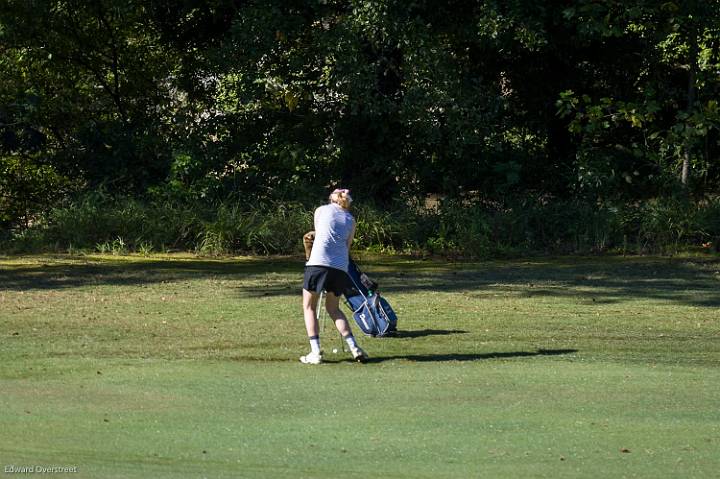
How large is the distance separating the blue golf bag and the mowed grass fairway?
0.15 m

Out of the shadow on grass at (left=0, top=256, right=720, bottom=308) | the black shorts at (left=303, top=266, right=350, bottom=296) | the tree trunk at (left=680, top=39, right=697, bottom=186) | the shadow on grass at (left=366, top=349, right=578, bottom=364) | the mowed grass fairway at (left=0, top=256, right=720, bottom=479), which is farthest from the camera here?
the tree trunk at (left=680, top=39, right=697, bottom=186)

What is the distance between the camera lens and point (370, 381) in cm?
1095

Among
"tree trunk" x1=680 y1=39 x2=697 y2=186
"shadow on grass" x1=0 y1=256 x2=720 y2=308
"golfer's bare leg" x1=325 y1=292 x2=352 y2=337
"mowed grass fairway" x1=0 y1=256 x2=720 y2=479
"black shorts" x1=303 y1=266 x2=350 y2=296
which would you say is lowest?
"mowed grass fairway" x1=0 y1=256 x2=720 y2=479

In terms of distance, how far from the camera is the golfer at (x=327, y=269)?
1184 centimetres

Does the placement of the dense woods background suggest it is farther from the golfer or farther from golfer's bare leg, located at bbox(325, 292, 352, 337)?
the golfer

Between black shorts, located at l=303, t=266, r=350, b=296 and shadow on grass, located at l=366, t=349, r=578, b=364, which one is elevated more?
black shorts, located at l=303, t=266, r=350, b=296

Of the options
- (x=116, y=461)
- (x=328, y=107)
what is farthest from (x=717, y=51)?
(x=116, y=461)

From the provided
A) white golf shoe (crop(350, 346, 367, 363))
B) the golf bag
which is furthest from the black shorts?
the golf bag

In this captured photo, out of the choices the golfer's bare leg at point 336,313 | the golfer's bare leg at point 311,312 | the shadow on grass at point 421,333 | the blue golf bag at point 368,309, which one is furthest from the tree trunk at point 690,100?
the golfer's bare leg at point 311,312

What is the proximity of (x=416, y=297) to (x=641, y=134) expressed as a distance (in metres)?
10.1

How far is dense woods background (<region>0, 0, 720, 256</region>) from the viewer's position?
22.9m

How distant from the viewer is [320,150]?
25.3 metres

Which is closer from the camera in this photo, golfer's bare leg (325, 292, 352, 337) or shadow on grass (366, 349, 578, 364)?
golfer's bare leg (325, 292, 352, 337)

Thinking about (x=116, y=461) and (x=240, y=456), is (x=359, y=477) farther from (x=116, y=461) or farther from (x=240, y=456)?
(x=116, y=461)
